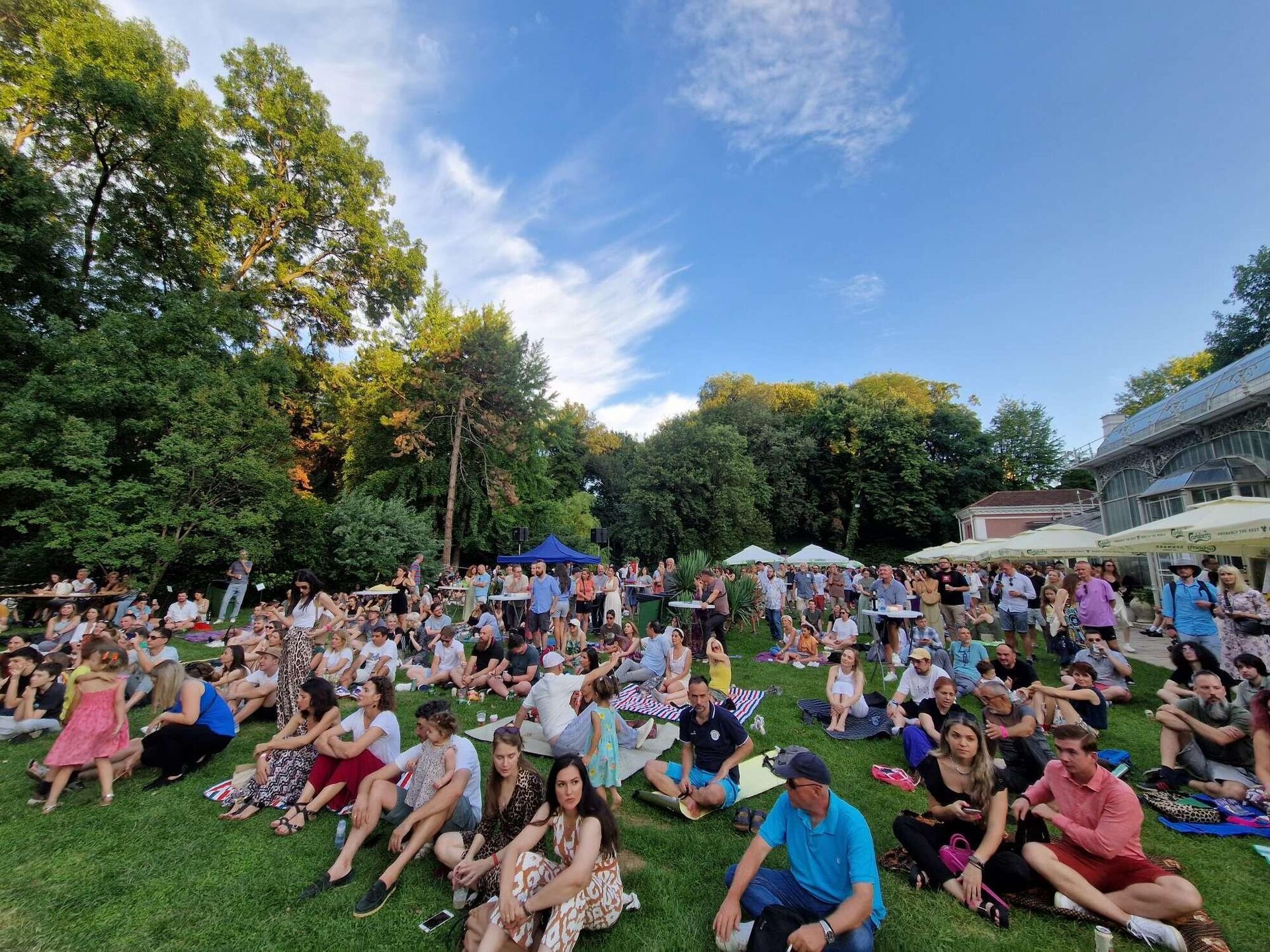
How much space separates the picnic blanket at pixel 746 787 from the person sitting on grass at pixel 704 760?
1.9 inches

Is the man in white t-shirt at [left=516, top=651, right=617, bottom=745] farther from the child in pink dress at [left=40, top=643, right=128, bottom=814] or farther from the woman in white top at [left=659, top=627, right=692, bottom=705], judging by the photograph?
the child in pink dress at [left=40, top=643, right=128, bottom=814]

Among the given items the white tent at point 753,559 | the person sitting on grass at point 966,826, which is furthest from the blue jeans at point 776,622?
the person sitting on grass at point 966,826

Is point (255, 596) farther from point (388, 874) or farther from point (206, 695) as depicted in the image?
point (388, 874)

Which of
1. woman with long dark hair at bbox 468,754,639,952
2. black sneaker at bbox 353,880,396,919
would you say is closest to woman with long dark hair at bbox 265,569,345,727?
black sneaker at bbox 353,880,396,919

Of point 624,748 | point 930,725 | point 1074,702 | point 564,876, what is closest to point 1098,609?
point 1074,702

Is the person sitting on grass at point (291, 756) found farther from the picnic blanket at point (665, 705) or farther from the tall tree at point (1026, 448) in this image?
the tall tree at point (1026, 448)

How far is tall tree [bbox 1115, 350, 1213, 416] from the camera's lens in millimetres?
33781

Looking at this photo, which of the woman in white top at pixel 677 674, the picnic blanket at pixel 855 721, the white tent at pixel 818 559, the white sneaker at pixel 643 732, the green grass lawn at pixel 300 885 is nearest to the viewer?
the green grass lawn at pixel 300 885

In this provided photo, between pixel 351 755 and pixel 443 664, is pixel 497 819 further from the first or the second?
pixel 443 664

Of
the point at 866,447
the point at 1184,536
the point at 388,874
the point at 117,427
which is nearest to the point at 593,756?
the point at 388,874

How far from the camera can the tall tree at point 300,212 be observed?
61.7ft

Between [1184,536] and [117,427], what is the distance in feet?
74.9

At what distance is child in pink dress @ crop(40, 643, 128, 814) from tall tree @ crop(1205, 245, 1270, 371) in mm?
36724

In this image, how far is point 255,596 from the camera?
18828 millimetres
